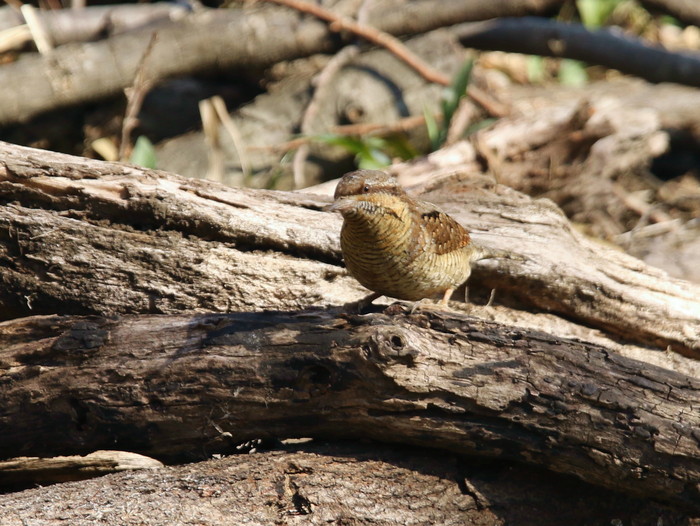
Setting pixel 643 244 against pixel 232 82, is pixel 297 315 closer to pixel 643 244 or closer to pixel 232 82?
pixel 643 244

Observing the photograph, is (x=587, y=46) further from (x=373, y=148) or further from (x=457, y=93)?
(x=373, y=148)

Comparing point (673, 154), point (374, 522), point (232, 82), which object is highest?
point (232, 82)

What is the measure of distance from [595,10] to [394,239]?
817 cm

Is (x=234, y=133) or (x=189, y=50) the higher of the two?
(x=189, y=50)

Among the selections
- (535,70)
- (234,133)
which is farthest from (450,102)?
(535,70)

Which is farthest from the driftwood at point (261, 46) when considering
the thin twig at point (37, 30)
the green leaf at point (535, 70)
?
the green leaf at point (535, 70)

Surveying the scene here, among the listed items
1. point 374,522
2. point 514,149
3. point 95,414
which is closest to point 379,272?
point 374,522

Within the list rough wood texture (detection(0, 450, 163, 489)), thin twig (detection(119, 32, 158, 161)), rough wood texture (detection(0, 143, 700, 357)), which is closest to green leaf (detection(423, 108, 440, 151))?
thin twig (detection(119, 32, 158, 161))

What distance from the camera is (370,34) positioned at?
781 cm

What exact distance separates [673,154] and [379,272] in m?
6.57

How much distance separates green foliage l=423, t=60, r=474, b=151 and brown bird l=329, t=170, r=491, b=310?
11.3ft

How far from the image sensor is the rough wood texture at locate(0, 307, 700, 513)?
10.3 ft

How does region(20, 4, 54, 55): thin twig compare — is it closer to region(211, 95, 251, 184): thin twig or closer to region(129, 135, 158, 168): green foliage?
region(211, 95, 251, 184): thin twig

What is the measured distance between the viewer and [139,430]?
135 inches
